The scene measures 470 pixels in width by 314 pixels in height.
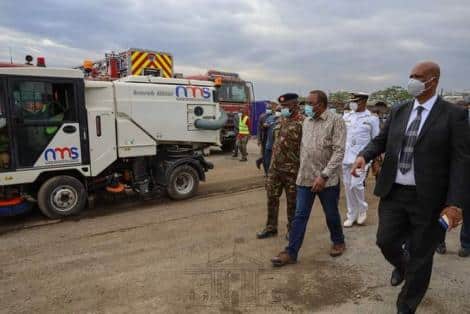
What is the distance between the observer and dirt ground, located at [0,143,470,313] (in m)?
3.22

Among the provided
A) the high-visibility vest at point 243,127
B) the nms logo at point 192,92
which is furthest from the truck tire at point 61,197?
the high-visibility vest at point 243,127

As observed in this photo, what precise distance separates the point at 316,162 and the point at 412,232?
122 centimetres

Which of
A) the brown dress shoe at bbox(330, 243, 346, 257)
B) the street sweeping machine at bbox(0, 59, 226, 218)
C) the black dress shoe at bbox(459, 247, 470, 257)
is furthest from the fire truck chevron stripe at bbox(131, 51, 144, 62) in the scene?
the black dress shoe at bbox(459, 247, 470, 257)

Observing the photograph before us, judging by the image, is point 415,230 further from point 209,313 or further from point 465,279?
point 209,313

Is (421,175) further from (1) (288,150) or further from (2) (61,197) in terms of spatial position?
(2) (61,197)

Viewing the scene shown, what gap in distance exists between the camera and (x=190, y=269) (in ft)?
12.9

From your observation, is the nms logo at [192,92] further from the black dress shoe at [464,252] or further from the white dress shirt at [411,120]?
the black dress shoe at [464,252]

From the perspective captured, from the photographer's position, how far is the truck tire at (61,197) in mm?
5574

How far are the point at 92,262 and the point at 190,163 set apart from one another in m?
3.25

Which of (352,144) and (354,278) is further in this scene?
(352,144)

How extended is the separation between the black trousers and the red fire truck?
1087cm

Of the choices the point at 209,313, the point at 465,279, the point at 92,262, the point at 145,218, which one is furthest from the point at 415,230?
the point at 145,218

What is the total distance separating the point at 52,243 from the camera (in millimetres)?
4773

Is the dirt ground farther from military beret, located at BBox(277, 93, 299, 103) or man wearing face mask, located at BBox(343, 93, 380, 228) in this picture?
military beret, located at BBox(277, 93, 299, 103)
